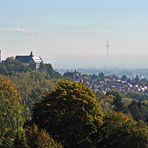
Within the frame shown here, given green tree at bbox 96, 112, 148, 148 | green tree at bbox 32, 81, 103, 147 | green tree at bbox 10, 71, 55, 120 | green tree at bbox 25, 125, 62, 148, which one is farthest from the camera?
green tree at bbox 10, 71, 55, 120

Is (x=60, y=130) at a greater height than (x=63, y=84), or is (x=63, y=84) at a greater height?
(x=63, y=84)

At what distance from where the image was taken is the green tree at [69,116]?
106 feet

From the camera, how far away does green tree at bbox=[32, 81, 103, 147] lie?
3231 cm

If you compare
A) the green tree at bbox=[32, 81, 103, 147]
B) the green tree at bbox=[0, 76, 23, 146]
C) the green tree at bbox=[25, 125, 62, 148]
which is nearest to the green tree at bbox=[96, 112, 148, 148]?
the green tree at bbox=[32, 81, 103, 147]

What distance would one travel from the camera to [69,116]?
32.7 metres

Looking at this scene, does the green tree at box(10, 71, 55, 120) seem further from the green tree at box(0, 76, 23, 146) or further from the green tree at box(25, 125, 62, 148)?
the green tree at box(25, 125, 62, 148)

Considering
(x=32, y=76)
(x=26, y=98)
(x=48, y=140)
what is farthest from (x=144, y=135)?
(x=32, y=76)

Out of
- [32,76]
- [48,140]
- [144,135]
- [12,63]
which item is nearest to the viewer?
[48,140]

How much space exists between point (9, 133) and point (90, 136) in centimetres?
501

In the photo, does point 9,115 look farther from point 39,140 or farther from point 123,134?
point 39,140

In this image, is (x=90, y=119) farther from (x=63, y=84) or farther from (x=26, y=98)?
(x=26, y=98)

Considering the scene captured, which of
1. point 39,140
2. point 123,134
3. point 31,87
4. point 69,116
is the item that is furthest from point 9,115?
point 31,87

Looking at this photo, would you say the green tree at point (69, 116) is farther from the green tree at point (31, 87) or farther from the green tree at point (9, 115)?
the green tree at point (31, 87)

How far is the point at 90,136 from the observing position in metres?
32.5
